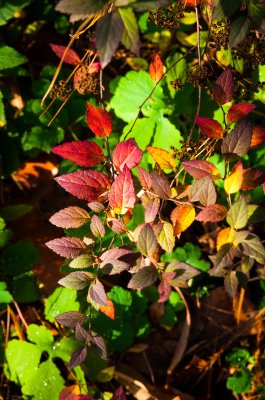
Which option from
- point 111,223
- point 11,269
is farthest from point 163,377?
point 111,223

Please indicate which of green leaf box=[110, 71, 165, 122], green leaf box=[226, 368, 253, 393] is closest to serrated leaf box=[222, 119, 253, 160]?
green leaf box=[110, 71, 165, 122]

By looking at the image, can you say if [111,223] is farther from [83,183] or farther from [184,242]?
[184,242]

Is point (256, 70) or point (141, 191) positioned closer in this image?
point (141, 191)

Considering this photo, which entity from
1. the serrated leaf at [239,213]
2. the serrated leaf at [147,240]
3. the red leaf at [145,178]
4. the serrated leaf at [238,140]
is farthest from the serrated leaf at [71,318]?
the serrated leaf at [238,140]

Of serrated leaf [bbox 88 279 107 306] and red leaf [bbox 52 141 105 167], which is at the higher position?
red leaf [bbox 52 141 105 167]

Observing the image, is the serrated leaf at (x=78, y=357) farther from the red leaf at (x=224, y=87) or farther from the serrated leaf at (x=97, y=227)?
the red leaf at (x=224, y=87)

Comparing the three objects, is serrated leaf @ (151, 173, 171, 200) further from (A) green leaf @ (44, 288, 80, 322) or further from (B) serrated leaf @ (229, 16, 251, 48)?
(A) green leaf @ (44, 288, 80, 322)

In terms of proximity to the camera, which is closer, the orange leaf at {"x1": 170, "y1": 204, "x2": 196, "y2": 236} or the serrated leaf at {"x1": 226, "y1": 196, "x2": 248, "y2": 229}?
the serrated leaf at {"x1": 226, "y1": 196, "x2": 248, "y2": 229}
